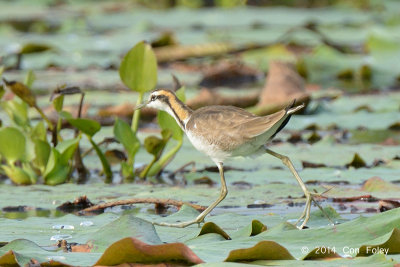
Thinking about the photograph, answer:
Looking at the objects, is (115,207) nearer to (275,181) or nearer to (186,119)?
(186,119)

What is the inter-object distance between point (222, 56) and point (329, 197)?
530 cm

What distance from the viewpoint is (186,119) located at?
373 centimetres

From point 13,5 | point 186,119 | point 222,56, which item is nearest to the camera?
point 186,119

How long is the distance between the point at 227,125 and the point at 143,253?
1.04 meters

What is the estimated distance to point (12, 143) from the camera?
168 inches

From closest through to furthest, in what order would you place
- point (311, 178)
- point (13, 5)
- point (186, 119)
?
point (186, 119), point (311, 178), point (13, 5)

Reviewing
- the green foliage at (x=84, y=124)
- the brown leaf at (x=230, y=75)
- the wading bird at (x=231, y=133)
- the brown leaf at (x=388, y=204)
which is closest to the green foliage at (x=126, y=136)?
the green foliage at (x=84, y=124)

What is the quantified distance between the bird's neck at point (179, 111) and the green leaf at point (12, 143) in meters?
0.85

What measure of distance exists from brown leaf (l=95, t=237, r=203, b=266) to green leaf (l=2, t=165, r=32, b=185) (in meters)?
1.89

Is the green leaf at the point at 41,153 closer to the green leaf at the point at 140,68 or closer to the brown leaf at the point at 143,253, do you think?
the green leaf at the point at 140,68

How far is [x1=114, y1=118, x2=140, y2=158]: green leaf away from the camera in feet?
14.1

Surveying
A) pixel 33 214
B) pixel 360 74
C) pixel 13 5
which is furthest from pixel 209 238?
pixel 13 5

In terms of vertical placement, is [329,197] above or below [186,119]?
below

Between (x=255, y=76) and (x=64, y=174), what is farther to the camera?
(x=255, y=76)
